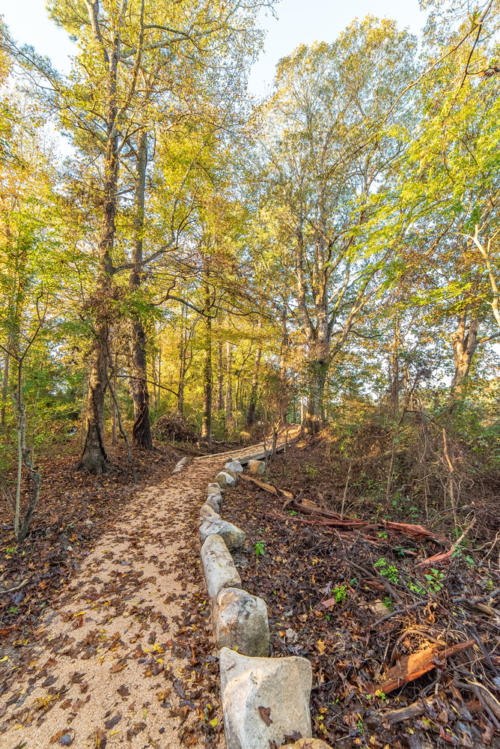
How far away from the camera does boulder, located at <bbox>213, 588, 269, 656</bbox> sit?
2.18 metres

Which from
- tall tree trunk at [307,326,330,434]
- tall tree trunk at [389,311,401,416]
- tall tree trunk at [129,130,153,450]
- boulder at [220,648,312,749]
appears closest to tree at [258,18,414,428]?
tall tree trunk at [307,326,330,434]

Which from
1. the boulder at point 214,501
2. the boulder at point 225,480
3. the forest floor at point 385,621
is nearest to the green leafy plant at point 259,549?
the forest floor at point 385,621

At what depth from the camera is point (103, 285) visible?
568 centimetres

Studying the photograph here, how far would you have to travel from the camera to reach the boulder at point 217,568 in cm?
272

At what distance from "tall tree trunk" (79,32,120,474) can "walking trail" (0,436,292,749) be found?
8.63 ft

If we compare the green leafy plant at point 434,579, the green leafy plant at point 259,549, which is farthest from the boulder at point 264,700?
the green leafy plant at point 259,549

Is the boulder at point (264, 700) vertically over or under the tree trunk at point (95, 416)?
under

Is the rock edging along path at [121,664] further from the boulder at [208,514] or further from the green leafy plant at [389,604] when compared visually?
the green leafy plant at [389,604]

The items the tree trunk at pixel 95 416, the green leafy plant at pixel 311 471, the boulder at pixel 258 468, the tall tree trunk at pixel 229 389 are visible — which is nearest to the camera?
the tree trunk at pixel 95 416

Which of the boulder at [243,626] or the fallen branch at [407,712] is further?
the boulder at [243,626]

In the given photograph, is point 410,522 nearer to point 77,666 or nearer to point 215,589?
point 215,589

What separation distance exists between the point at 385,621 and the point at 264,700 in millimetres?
1416

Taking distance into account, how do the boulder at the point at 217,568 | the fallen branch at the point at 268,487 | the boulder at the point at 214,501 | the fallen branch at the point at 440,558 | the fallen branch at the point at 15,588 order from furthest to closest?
the fallen branch at the point at 268,487, the boulder at the point at 214,501, the fallen branch at the point at 440,558, the fallen branch at the point at 15,588, the boulder at the point at 217,568

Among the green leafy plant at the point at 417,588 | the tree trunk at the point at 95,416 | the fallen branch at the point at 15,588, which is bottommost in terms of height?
the fallen branch at the point at 15,588
